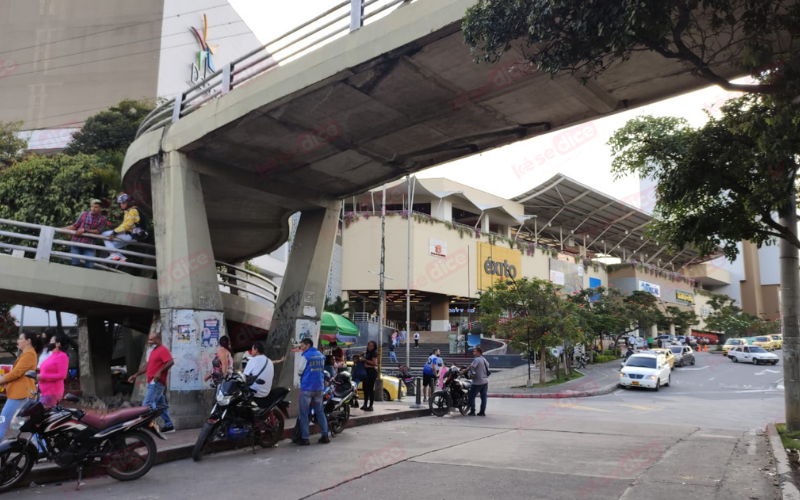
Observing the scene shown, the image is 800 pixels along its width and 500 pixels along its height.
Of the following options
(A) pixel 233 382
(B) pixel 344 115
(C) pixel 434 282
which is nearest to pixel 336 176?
(B) pixel 344 115

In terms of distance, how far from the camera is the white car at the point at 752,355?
126 ft

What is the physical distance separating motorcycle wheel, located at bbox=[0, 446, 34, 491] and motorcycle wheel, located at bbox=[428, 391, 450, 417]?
31.0 feet

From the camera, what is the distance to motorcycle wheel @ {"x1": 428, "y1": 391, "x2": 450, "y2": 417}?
46.4 ft

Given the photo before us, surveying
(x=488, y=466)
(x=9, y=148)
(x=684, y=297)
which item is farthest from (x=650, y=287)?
(x=488, y=466)

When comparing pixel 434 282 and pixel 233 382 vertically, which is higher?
pixel 434 282

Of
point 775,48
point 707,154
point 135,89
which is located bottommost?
point 707,154

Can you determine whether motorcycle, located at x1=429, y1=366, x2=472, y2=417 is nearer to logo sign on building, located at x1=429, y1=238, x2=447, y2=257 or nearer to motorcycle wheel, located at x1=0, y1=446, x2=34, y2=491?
motorcycle wheel, located at x1=0, y1=446, x2=34, y2=491

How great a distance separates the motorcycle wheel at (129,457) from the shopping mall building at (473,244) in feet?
103

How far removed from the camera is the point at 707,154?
A: 27.9 ft

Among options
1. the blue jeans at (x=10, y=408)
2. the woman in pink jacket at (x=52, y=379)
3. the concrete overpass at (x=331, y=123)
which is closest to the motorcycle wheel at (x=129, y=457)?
the blue jeans at (x=10, y=408)

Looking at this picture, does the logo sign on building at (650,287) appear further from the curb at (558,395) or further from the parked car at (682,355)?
the curb at (558,395)

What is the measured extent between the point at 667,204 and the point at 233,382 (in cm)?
722

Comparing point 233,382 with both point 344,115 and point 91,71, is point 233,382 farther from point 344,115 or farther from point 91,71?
point 91,71

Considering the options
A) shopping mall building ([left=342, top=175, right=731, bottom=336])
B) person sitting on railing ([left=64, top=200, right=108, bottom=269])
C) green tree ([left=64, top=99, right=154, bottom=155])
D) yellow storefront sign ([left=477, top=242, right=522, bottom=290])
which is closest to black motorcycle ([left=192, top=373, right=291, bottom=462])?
person sitting on railing ([left=64, top=200, right=108, bottom=269])
